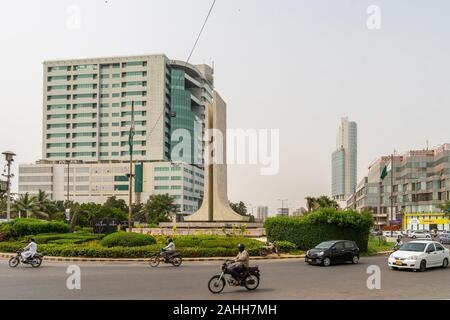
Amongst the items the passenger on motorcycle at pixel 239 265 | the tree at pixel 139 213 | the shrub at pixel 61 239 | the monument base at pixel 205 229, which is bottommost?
the tree at pixel 139 213

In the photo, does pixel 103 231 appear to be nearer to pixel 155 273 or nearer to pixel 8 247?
pixel 8 247

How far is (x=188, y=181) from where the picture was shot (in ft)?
447

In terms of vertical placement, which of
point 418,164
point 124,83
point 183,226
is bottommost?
point 183,226

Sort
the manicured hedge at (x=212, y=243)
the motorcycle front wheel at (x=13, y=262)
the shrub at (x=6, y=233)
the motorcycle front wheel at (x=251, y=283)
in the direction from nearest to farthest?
the motorcycle front wheel at (x=251, y=283) < the motorcycle front wheel at (x=13, y=262) < the manicured hedge at (x=212, y=243) < the shrub at (x=6, y=233)

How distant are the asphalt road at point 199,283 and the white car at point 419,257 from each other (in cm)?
41

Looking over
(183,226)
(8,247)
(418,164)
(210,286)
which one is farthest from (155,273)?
(418,164)

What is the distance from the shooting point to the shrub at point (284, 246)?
1249 inches

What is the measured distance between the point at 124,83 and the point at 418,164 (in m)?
83.7

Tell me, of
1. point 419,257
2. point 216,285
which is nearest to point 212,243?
point 419,257

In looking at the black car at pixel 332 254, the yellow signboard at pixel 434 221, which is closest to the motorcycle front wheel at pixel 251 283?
the black car at pixel 332 254

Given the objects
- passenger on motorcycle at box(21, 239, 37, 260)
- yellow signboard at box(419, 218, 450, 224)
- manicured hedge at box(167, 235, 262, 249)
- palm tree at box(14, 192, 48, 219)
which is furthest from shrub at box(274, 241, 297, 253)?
yellow signboard at box(419, 218, 450, 224)

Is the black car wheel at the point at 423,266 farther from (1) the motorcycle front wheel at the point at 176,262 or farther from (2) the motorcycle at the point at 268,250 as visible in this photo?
(1) the motorcycle front wheel at the point at 176,262

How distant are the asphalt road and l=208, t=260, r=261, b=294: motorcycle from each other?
27cm

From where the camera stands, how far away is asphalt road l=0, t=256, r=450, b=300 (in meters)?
14.4
